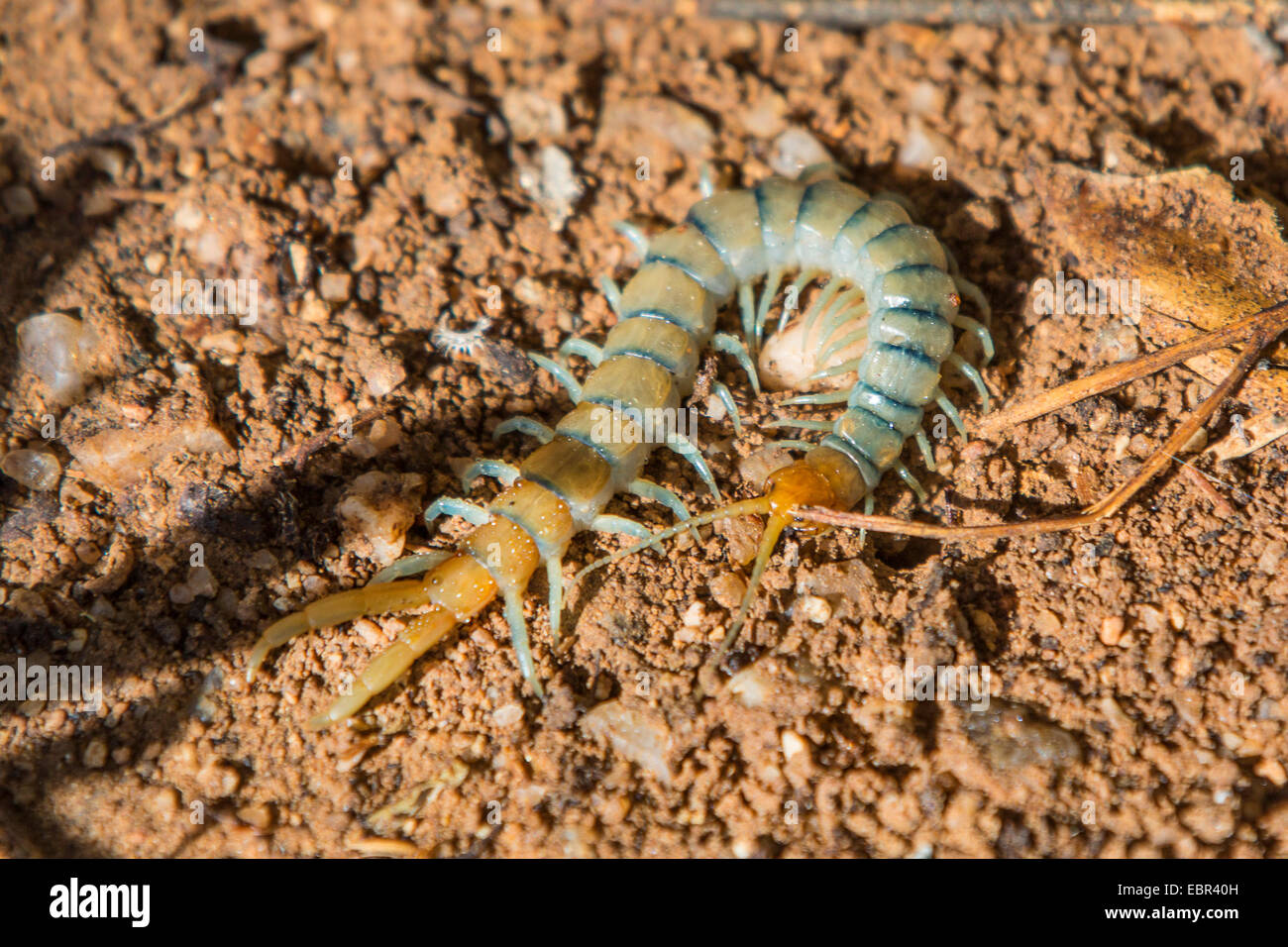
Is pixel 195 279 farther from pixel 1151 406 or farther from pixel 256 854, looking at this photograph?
pixel 1151 406

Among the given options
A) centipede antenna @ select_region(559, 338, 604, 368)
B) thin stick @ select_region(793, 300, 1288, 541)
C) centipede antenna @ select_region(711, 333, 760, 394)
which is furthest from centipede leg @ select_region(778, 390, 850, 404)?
centipede antenna @ select_region(559, 338, 604, 368)

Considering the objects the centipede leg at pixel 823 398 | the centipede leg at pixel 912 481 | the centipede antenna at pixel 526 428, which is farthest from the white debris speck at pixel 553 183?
the centipede leg at pixel 912 481

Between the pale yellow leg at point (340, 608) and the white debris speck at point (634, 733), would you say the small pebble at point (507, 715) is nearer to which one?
the white debris speck at point (634, 733)

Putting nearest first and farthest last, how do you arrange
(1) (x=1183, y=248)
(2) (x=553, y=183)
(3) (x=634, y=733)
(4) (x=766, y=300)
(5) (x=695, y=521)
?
(3) (x=634, y=733) < (5) (x=695, y=521) < (1) (x=1183, y=248) < (4) (x=766, y=300) < (2) (x=553, y=183)

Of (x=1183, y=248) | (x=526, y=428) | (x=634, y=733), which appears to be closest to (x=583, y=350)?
(x=526, y=428)

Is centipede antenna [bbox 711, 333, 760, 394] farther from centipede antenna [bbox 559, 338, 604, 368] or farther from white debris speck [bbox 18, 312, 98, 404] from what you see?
white debris speck [bbox 18, 312, 98, 404]

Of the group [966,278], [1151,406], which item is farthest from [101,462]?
[1151,406]

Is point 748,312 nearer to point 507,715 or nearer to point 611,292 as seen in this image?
point 611,292

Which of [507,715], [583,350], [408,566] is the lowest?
[507,715]
